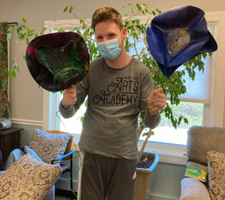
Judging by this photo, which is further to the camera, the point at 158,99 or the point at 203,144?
the point at 203,144

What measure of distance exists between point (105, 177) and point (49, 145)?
157 centimetres

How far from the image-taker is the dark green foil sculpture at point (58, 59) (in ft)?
2.97

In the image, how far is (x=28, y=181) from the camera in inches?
60.1

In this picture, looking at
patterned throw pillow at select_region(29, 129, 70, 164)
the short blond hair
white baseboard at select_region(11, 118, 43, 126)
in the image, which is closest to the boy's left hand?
the short blond hair

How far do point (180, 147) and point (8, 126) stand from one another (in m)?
2.17

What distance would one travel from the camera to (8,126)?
9.72 feet

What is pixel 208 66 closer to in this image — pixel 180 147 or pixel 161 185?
pixel 180 147

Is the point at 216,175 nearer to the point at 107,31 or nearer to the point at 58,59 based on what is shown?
the point at 107,31

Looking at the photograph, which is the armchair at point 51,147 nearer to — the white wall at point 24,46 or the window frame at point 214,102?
the white wall at point 24,46

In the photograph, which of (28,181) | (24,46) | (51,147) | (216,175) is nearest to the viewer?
(28,181)

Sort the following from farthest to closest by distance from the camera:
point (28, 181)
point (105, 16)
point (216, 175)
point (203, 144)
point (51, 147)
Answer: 1. point (51, 147)
2. point (203, 144)
3. point (216, 175)
4. point (28, 181)
5. point (105, 16)

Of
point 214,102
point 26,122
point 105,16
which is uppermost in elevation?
point 105,16

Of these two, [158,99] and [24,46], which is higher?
[24,46]

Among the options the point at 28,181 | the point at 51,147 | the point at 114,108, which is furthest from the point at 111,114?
the point at 51,147
